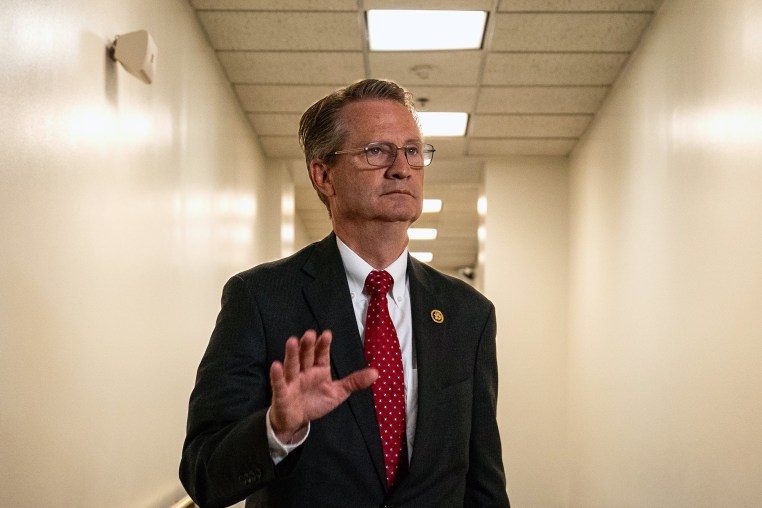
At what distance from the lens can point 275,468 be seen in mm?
1491

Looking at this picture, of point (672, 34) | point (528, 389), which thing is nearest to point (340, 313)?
point (672, 34)

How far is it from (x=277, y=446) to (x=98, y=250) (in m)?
1.84

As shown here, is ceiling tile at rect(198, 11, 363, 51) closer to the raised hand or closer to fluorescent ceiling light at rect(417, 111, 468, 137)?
fluorescent ceiling light at rect(417, 111, 468, 137)


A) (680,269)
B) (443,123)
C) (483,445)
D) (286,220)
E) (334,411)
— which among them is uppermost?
(443,123)

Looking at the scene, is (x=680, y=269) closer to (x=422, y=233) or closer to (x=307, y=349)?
(x=307, y=349)

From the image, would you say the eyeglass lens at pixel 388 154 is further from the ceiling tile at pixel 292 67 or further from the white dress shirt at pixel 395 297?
the ceiling tile at pixel 292 67

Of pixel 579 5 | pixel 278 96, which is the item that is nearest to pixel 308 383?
pixel 579 5

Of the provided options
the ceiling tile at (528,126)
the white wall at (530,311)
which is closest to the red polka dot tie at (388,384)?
the ceiling tile at (528,126)

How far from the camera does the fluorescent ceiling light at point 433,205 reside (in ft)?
33.6

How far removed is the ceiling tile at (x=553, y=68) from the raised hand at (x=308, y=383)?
4.17 metres

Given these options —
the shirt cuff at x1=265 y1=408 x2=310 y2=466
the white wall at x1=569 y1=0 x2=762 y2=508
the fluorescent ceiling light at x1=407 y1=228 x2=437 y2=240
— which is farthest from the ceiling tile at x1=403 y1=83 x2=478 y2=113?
the fluorescent ceiling light at x1=407 y1=228 x2=437 y2=240

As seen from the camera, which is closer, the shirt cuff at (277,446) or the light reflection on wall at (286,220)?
the shirt cuff at (277,446)

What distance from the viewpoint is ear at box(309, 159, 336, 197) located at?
2023mm

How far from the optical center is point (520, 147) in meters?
7.50
